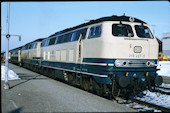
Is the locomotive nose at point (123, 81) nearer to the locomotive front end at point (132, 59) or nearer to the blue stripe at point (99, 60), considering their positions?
the locomotive front end at point (132, 59)

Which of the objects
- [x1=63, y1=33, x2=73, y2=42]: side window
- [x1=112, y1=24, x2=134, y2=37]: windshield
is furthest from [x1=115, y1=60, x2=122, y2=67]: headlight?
[x1=63, y1=33, x2=73, y2=42]: side window

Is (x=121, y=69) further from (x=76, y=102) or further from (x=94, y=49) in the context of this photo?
(x=76, y=102)

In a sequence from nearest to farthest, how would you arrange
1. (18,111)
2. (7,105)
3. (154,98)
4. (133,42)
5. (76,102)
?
(18,111), (7,105), (76,102), (133,42), (154,98)

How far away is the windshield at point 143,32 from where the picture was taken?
31.3 ft

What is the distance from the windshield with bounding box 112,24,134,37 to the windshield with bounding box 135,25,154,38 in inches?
16.3

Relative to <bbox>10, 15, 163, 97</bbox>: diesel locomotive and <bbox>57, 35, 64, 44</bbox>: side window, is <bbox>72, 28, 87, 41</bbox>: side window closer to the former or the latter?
<bbox>10, 15, 163, 97</bbox>: diesel locomotive

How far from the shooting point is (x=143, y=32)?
977 centimetres

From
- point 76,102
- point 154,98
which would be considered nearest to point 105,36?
point 76,102

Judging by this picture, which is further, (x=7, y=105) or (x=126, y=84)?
(x=126, y=84)

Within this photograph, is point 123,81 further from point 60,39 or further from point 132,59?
point 60,39

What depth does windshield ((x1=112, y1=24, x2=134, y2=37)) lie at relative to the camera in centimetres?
912

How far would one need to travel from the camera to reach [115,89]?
8.64 meters

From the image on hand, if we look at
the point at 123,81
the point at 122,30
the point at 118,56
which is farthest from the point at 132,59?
the point at 122,30

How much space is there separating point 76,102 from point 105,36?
3.00 meters
